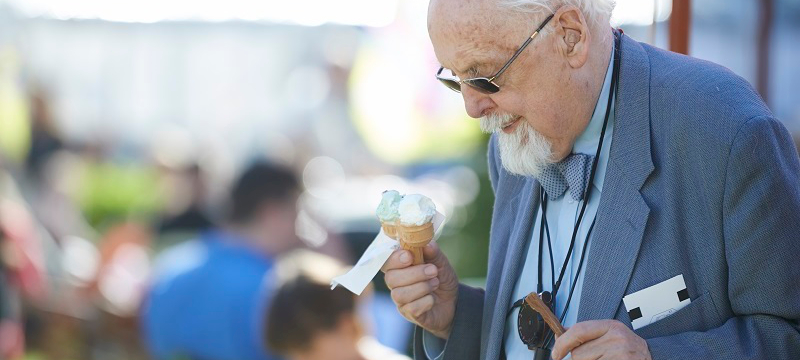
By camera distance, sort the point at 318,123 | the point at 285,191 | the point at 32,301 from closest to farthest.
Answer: the point at 285,191 → the point at 32,301 → the point at 318,123

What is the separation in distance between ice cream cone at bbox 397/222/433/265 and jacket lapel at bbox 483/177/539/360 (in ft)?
0.62

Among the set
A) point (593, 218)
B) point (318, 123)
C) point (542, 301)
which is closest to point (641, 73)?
point (593, 218)

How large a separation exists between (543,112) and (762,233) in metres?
0.48

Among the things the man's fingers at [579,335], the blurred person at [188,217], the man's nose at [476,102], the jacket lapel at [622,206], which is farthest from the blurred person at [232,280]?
the man's fingers at [579,335]

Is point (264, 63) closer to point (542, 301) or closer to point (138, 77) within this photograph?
point (138, 77)

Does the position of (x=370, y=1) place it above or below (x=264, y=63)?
above

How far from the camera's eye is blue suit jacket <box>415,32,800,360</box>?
1773mm

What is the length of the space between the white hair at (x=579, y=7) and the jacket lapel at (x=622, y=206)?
114 mm

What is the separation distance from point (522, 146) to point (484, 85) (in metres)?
0.15

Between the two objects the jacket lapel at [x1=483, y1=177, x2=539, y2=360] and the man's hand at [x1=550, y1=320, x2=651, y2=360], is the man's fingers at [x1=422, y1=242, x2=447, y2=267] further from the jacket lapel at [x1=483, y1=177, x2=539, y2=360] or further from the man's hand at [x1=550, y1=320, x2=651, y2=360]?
the man's hand at [x1=550, y1=320, x2=651, y2=360]

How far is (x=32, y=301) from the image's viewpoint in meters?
7.03

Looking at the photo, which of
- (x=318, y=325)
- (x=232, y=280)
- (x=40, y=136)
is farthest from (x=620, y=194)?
(x=40, y=136)

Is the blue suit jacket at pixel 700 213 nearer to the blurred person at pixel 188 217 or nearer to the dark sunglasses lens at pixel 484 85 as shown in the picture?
the dark sunglasses lens at pixel 484 85

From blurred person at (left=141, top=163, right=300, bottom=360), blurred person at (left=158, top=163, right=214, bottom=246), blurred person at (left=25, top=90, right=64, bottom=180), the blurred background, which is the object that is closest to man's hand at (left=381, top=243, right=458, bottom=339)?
blurred person at (left=141, top=163, right=300, bottom=360)
